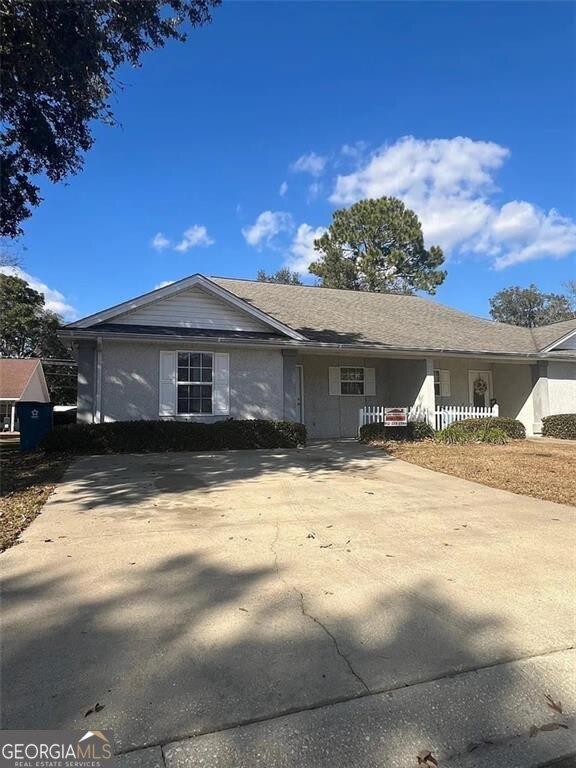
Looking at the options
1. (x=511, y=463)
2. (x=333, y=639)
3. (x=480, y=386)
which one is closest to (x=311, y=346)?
(x=511, y=463)

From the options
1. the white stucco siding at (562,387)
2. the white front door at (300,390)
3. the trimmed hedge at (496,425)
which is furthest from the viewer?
the white stucco siding at (562,387)

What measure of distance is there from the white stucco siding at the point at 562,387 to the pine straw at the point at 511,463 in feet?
10.3

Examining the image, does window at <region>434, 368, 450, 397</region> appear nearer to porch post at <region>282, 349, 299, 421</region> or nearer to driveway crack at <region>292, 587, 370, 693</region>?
porch post at <region>282, 349, 299, 421</region>

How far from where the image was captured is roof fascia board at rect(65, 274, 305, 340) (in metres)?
12.5

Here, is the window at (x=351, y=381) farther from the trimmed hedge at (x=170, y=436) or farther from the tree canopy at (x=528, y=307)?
the tree canopy at (x=528, y=307)

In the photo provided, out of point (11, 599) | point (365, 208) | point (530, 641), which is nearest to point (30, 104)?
point (11, 599)

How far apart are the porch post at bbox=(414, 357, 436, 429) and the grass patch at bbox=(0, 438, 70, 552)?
10.5 m

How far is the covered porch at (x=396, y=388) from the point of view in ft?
52.9

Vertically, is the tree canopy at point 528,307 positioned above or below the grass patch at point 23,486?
above

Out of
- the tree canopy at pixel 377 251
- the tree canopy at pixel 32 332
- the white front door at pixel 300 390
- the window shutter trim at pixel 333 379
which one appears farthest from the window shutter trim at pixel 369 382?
the tree canopy at pixel 32 332

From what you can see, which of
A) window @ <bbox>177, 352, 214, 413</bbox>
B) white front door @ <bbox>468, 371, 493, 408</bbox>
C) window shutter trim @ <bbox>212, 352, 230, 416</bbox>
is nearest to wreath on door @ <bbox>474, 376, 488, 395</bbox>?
white front door @ <bbox>468, 371, 493, 408</bbox>

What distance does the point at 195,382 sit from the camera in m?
13.3

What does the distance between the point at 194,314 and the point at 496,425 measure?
9766mm

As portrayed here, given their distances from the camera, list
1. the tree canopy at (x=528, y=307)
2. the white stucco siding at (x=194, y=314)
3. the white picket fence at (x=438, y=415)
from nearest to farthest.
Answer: the white stucco siding at (x=194, y=314) < the white picket fence at (x=438, y=415) < the tree canopy at (x=528, y=307)
